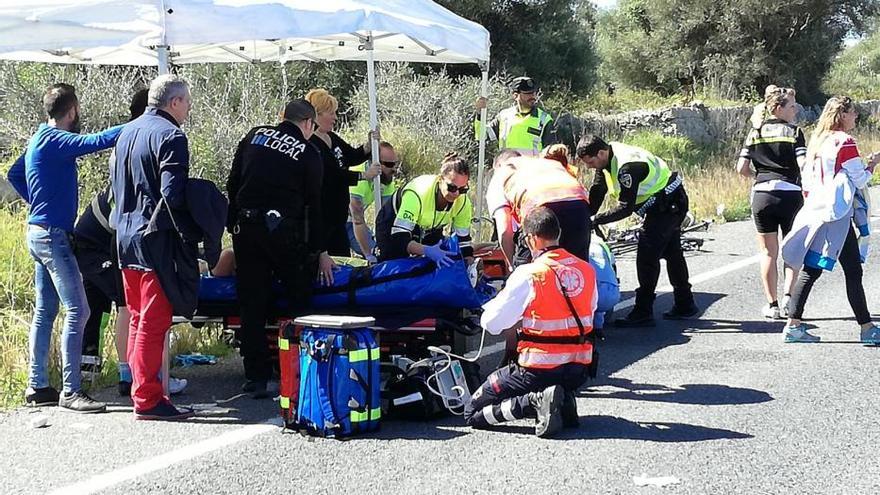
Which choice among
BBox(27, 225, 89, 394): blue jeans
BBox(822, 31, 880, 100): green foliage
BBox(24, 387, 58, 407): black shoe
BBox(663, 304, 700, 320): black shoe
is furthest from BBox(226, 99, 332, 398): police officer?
BBox(822, 31, 880, 100): green foliage

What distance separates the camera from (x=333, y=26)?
7105 millimetres

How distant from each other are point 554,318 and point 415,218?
6.10 feet

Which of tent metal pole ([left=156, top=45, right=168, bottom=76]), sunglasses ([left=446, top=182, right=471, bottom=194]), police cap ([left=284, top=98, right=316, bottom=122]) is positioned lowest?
sunglasses ([left=446, top=182, right=471, bottom=194])

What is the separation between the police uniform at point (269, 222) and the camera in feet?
20.4

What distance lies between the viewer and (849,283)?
7.42 meters

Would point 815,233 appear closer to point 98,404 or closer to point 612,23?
point 98,404

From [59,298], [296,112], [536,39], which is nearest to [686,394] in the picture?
[296,112]

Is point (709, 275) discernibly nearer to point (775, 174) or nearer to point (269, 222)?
point (775, 174)

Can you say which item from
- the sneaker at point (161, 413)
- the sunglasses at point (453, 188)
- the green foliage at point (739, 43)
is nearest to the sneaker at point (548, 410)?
the sunglasses at point (453, 188)

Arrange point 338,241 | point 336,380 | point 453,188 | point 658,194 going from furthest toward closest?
1. point 658,194
2. point 338,241
3. point 453,188
4. point 336,380

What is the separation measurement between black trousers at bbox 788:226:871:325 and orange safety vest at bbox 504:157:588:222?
1.97 metres

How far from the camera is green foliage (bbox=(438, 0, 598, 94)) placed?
22.5 m

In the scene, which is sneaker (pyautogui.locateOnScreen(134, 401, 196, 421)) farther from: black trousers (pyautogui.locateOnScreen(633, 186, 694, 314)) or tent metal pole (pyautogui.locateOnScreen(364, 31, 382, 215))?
black trousers (pyautogui.locateOnScreen(633, 186, 694, 314))

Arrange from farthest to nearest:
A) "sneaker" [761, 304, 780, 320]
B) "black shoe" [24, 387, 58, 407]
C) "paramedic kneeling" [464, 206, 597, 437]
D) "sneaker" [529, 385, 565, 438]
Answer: "sneaker" [761, 304, 780, 320] < "black shoe" [24, 387, 58, 407] < "paramedic kneeling" [464, 206, 597, 437] < "sneaker" [529, 385, 565, 438]
